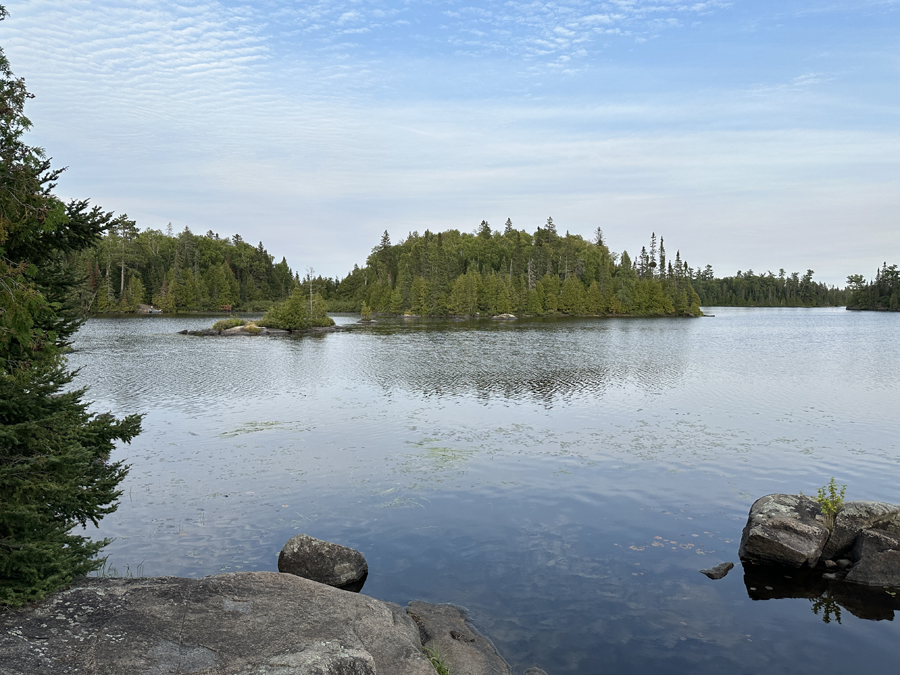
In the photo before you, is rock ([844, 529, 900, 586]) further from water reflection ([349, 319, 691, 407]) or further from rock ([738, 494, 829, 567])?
water reflection ([349, 319, 691, 407])

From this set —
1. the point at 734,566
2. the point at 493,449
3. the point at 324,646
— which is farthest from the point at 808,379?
the point at 324,646

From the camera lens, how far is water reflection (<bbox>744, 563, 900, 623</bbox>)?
11.5 meters

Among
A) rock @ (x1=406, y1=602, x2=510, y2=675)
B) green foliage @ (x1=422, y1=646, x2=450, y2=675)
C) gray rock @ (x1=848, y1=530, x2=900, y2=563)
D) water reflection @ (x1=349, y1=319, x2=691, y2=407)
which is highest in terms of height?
water reflection @ (x1=349, y1=319, x2=691, y2=407)

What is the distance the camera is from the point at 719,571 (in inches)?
501

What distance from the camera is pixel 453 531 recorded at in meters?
14.9

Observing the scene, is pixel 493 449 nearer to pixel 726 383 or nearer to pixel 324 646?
pixel 324 646

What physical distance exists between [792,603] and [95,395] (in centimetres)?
3500

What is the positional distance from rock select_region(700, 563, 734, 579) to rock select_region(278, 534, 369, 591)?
7.65 meters

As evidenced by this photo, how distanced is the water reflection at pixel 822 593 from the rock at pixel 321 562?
27.7 ft

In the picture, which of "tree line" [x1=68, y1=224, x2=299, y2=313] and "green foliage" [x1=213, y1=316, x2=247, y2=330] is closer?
"green foliage" [x1=213, y1=316, x2=247, y2=330]

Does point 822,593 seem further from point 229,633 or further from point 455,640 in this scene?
point 229,633

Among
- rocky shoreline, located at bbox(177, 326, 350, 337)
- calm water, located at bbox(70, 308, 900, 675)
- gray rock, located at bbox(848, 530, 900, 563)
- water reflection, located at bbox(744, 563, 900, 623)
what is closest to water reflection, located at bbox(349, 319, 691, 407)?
calm water, located at bbox(70, 308, 900, 675)

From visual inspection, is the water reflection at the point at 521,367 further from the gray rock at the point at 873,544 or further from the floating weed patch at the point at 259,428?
the gray rock at the point at 873,544

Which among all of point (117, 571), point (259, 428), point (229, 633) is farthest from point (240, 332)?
point (229, 633)
